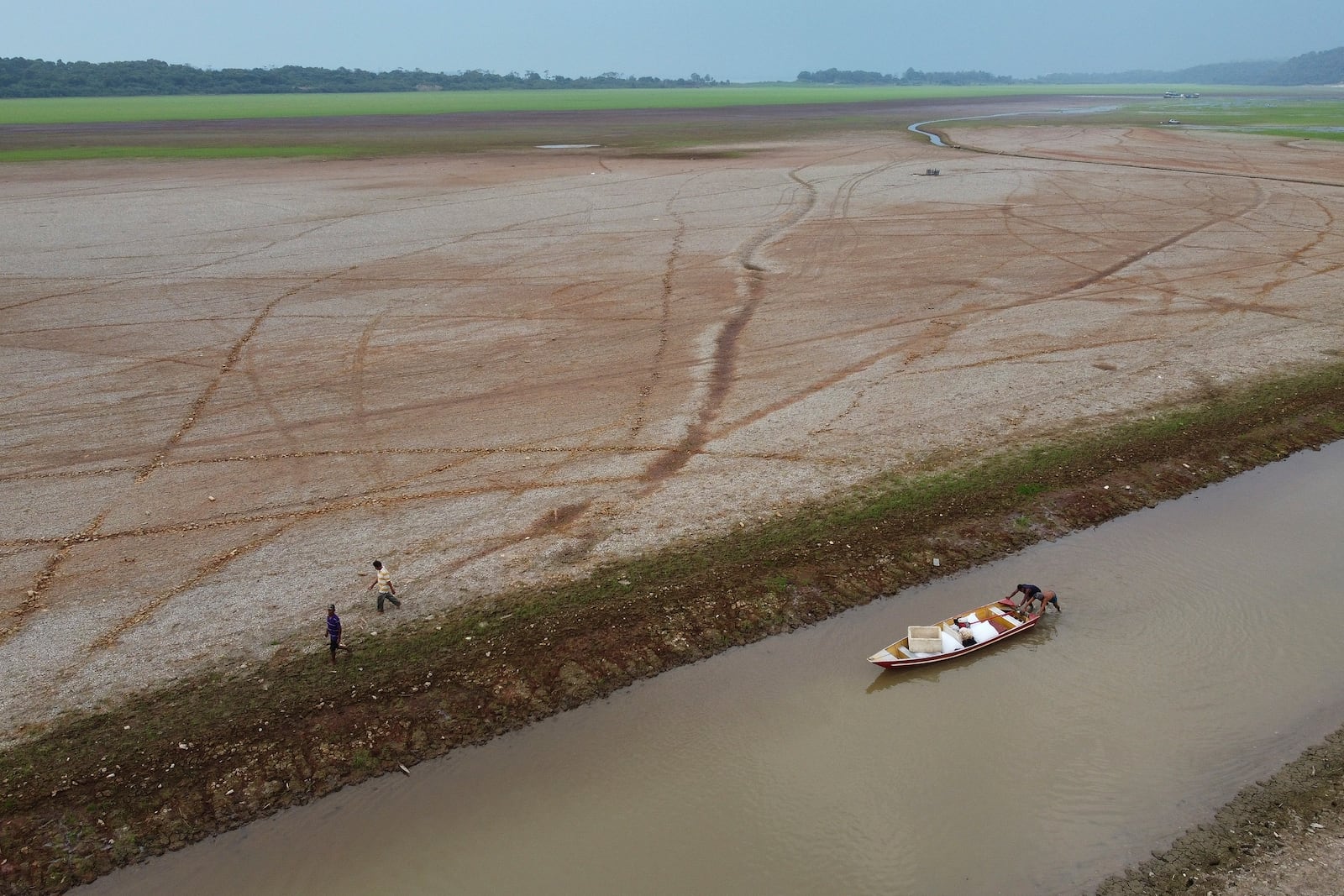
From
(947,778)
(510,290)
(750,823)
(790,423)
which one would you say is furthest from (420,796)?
(510,290)

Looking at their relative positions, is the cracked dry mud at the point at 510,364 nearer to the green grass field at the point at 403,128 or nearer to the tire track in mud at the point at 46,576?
the tire track in mud at the point at 46,576

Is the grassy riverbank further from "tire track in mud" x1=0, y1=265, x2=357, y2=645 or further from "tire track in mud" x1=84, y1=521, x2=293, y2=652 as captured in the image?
"tire track in mud" x1=0, y1=265, x2=357, y2=645

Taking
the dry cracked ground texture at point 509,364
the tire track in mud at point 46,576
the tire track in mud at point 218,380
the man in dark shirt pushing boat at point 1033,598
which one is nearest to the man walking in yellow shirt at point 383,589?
the dry cracked ground texture at point 509,364

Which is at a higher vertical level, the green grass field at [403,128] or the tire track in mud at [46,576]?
the green grass field at [403,128]

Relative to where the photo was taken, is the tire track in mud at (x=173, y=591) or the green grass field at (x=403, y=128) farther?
the green grass field at (x=403, y=128)

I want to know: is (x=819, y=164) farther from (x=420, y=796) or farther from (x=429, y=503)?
(x=420, y=796)

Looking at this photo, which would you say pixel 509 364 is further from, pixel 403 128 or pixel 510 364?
pixel 403 128

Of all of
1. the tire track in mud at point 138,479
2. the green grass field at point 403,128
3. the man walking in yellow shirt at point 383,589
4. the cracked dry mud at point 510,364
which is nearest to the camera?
the man walking in yellow shirt at point 383,589
